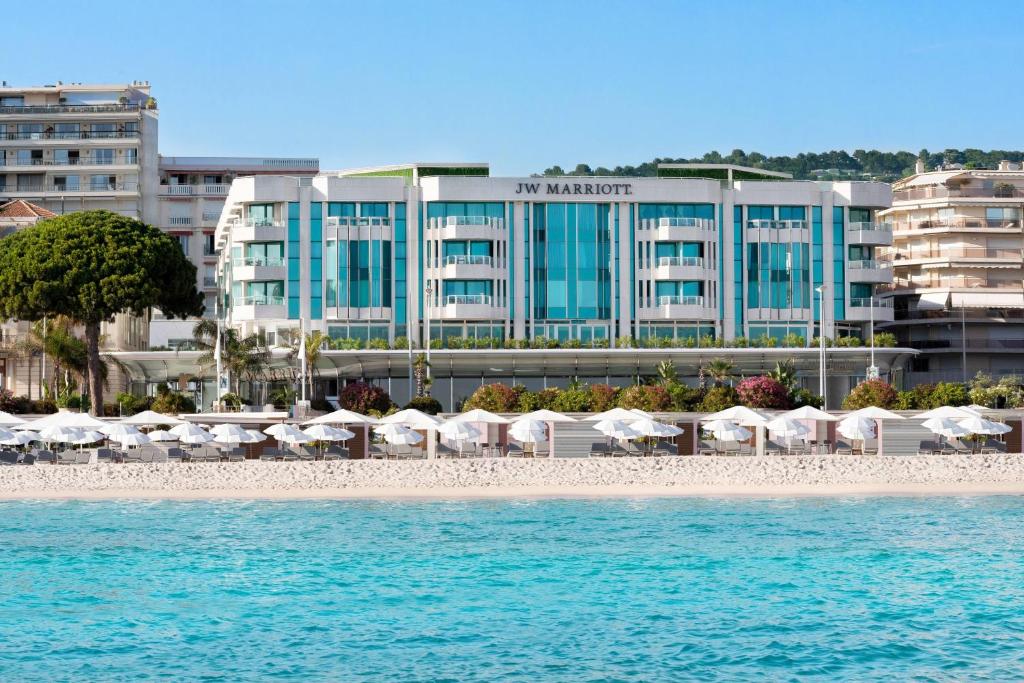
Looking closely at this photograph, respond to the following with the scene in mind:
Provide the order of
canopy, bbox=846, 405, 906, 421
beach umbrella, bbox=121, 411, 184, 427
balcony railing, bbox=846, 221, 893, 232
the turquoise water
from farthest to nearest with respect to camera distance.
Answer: balcony railing, bbox=846, 221, 893, 232
canopy, bbox=846, 405, 906, 421
beach umbrella, bbox=121, 411, 184, 427
the turquoise water

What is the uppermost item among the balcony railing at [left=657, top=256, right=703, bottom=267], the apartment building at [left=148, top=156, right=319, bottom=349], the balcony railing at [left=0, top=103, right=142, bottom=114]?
the balcony railing at [left=0, top=103, right=142, bottom=114]

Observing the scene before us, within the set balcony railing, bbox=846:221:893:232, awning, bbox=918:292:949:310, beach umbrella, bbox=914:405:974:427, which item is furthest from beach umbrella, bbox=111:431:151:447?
awning, bbox=918:292:949:310

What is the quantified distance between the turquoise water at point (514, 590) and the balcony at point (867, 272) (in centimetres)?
4819

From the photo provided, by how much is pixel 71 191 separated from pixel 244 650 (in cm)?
10996

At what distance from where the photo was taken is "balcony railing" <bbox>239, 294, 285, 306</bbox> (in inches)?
3634

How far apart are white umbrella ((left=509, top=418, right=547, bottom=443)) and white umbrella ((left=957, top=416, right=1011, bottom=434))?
54.0 feet

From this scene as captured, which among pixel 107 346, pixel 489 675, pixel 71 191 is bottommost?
pixel 489 675

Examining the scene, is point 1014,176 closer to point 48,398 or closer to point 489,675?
point 48,398

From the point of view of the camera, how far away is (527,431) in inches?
2227

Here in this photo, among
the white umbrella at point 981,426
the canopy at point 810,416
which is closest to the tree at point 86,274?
the canopy at point 810,416

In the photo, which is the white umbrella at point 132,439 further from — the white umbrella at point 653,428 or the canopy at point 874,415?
the canopy at point 874,415

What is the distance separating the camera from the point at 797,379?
9125 centimetres

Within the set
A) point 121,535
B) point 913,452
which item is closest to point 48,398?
point 121,535

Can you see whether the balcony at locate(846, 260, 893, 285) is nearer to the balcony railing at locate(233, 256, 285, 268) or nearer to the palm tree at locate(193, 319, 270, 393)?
the balcony railing at locate(233, 256, 285, 268)
